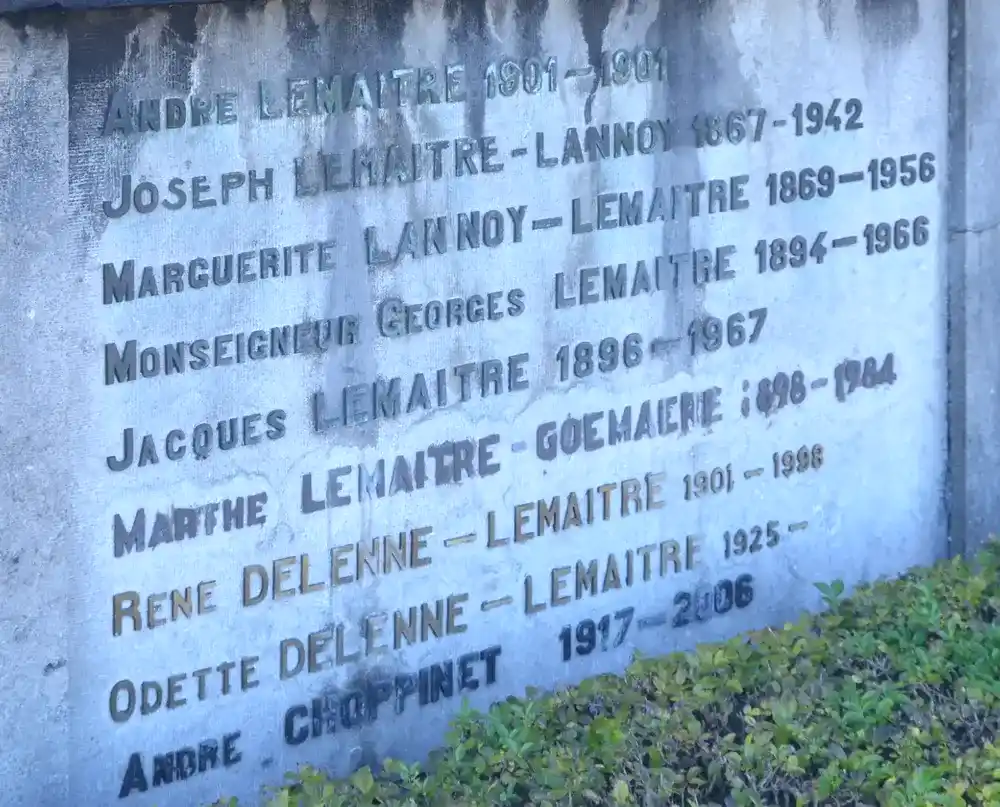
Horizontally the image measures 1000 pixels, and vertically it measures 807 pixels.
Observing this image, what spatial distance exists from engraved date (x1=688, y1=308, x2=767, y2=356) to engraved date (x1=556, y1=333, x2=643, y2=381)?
0.21 m

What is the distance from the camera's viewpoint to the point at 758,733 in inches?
162

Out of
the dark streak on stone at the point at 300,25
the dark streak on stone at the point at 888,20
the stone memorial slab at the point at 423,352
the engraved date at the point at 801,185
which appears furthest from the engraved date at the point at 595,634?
the dark streak on stone at the point at 888,20

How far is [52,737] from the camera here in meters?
4.25

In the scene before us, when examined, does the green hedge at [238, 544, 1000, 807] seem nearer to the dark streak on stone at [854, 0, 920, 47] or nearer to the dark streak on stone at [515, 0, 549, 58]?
the dark streak on stone at [515, 0, 549, 58]

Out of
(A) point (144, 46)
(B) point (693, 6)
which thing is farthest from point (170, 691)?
(B) point (693, 6)

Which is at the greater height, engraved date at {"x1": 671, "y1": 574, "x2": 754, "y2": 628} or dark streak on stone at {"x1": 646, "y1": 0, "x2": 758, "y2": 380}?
dark streak on stone at {"x1": 646, "y1": 0, "x2": 758, "y2": 380}

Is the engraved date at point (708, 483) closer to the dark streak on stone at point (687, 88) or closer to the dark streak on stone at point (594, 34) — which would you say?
the dark streak on stone at point (687, 88)

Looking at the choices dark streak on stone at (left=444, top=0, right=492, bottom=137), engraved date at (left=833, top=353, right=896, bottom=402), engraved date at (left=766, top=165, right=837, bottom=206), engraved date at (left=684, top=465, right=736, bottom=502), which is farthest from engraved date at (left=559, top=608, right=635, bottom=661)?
dark streak on stone at (left=444, top=0, right=492, bottom=137)

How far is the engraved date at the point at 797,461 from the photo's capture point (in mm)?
5629

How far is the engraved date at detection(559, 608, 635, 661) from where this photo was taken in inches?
203

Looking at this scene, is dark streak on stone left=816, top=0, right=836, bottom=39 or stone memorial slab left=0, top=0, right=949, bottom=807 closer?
stone memorial slab left=0, top=0, right=949, bottom=807

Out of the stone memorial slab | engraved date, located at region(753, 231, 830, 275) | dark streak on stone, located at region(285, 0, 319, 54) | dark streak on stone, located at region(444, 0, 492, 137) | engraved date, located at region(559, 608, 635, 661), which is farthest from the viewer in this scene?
engraved date, located at region(753, 231, 830, 275)

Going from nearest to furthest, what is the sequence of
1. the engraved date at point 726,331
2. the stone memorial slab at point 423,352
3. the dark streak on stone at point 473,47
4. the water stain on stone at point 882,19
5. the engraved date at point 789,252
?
the stone memorial slab at point 423,352 → the dark streak on stone at point 473,47 → the engraved date at point 726,331 → the engraved date at point 789,252 → the water stain on stone at point 882,19

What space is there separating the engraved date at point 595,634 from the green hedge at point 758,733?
438mm
